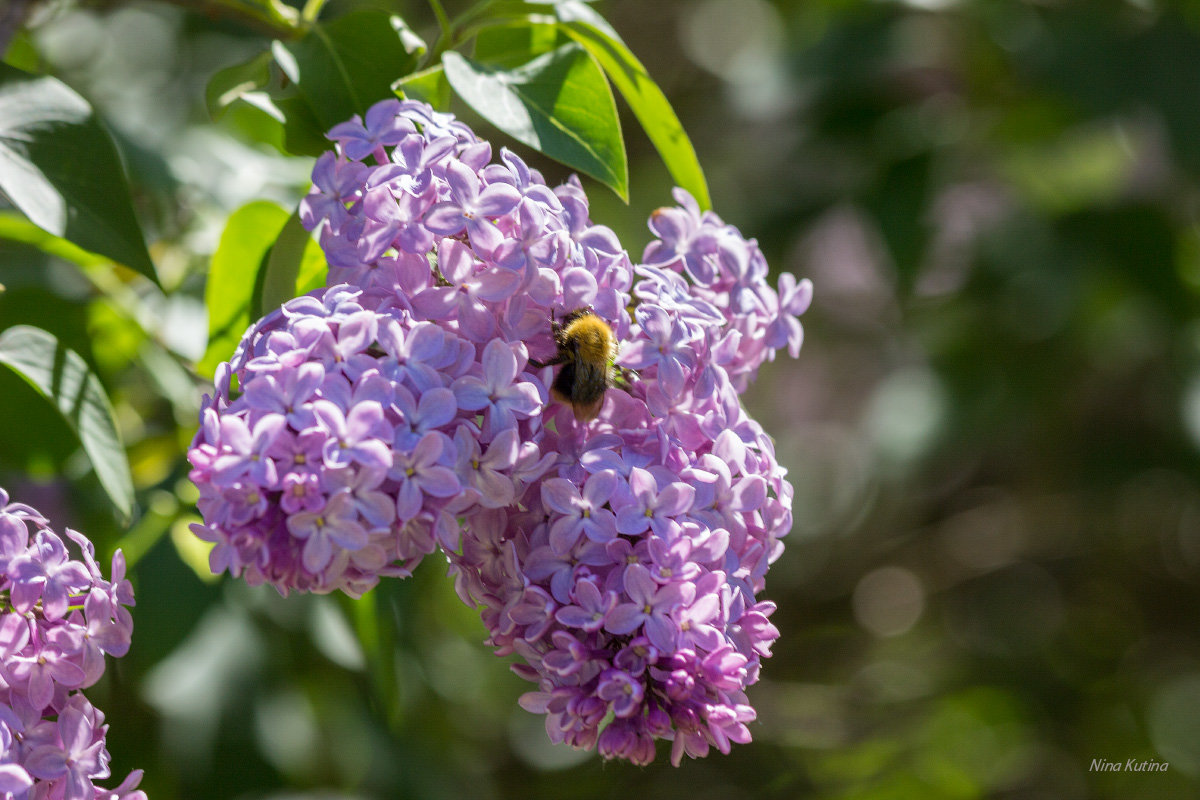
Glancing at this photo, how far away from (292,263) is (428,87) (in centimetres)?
22

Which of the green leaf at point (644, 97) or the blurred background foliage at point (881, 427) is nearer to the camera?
the green leaf at point (644, 97)

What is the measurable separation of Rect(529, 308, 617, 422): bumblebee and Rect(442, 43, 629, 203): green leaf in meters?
0.17

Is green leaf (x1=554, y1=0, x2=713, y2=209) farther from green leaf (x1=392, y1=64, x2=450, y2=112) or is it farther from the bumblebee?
the bumblebee

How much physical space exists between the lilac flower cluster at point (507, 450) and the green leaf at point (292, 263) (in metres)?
0.11

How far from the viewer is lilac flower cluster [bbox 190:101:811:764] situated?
0.77 meters

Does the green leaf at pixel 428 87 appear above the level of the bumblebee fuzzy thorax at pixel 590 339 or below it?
above

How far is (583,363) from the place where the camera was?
923 millimetres

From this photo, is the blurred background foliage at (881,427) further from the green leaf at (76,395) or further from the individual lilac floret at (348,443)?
the individual lilac floret at (348,443)

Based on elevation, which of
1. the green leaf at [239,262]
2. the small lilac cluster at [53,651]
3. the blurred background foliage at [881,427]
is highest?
the green leaf at [239,262]

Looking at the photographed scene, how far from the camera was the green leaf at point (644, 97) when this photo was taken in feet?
3.91

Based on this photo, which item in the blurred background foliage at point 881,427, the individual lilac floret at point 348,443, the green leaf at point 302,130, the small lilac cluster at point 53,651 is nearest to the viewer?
the individual lilac floret at point 348,443

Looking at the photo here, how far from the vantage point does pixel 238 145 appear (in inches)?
75.4

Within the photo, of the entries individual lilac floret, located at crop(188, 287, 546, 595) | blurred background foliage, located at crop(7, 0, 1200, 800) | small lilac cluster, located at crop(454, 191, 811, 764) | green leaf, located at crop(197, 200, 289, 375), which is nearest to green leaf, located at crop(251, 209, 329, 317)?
green leaf, located at crop(197, 200, 289, 375)

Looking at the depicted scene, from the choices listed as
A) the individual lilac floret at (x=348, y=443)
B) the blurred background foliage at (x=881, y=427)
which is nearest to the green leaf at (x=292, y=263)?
the individual lilac floret at (x=348, y=443)
